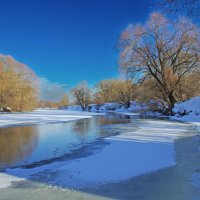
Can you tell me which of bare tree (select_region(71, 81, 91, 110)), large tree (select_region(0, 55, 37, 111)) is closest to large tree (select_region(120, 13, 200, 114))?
large tree (select_region(0, 55, 37, 111))

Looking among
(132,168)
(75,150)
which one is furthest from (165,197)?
(75,150)

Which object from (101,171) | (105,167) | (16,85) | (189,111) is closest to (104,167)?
(105,167)

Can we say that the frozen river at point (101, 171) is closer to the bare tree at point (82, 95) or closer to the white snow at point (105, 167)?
the white snow at point (105, 167)

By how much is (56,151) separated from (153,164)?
3.49 m

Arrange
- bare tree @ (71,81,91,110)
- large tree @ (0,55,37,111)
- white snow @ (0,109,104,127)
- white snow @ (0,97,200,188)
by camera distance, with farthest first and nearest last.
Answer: bare tree @ (71,81,91,110)
large tree @ (0,55,37,111)
white snow @ (0,109,104,127)
white snow @ (0,97,200,188)

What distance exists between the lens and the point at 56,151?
10.0m

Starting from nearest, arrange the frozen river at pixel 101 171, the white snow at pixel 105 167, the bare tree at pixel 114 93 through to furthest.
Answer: the frozen river at pixel 101 171, the white snow at pixel 105 167, the bare tree at pixel 114 93

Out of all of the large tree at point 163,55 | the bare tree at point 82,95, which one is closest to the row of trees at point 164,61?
the large tree at point 163,55

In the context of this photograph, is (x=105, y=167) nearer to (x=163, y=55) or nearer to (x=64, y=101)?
(x=163, y=55)

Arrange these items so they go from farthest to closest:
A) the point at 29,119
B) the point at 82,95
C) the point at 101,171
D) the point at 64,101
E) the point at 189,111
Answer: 1. the point at 64,101
2. the point at 82,95
3. the point at 189,111
4. the point at 29,119
5. the point at 101,171

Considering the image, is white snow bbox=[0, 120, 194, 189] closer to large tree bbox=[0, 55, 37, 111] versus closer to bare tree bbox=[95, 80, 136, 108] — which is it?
large tree bbox=[0, 55, 37, 111]

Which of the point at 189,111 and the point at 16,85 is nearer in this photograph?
the point at 189,111

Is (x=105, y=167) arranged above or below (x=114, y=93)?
below

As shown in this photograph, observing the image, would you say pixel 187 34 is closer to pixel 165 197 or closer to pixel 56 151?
pixel 56 151
